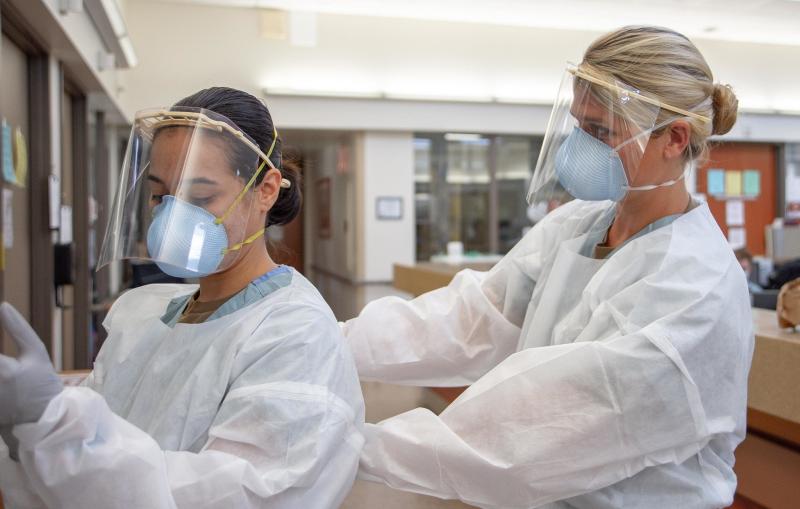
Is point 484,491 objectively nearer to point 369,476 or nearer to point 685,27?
point 369,476

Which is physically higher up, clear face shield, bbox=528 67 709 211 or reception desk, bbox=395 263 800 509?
clear face shield, bbox=528 67 709 211

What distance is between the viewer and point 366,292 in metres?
→ 7.85

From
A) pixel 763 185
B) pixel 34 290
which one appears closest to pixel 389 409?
pixel 34 290

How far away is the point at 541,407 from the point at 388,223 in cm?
778

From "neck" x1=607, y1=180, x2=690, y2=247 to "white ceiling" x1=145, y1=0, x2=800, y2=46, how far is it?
254 inches

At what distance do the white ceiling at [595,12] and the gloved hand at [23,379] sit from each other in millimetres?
7176

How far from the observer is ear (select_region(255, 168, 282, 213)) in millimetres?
1076

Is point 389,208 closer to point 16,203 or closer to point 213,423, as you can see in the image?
point 16,203

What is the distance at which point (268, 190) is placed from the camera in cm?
109

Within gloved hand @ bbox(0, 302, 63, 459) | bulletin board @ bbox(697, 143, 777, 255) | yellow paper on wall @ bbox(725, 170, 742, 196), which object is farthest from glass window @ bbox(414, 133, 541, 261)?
gloved hand @ bbox(0, 302, 63, 459)

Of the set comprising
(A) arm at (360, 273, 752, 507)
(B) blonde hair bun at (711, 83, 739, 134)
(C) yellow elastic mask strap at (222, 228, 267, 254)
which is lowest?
(A) arm at (360, 273, 752, 507)

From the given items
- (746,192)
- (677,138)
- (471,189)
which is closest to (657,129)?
(677,138)

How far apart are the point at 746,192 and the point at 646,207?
9.24 meters

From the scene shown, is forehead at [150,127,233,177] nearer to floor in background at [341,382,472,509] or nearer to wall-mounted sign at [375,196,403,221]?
floor in background at [341,382,472,509]
